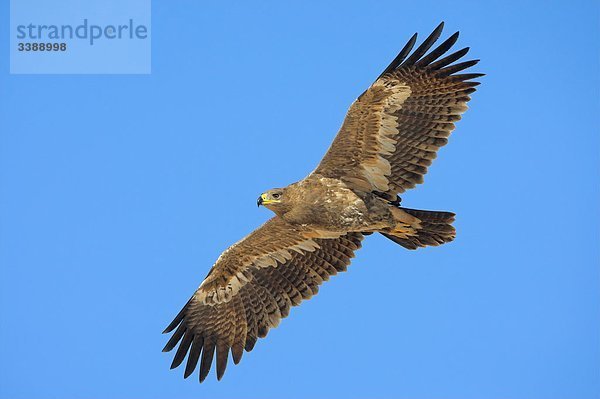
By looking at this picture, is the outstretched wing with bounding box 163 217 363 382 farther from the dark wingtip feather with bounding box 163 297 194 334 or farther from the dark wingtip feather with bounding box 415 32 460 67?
the dark wingtip feather with bounding box 415 32 460 67

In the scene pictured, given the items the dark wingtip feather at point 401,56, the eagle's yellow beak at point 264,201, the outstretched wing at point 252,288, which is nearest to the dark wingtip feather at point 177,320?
the outstretched wing at point 252,288

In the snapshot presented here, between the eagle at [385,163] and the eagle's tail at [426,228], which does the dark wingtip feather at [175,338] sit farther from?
the eagle's tail at [426,228]

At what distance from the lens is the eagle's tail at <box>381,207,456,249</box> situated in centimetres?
1377

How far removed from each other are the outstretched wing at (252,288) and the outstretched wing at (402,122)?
3.74 feet

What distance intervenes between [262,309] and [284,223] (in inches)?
49.8

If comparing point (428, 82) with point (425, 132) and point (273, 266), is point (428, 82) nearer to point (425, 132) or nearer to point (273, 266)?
point (425, 132)

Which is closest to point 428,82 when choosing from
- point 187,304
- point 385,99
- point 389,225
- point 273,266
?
point 385,99

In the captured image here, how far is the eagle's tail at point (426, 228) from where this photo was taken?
45.2 ft

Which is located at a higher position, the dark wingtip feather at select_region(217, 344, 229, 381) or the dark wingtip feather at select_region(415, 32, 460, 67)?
the dark wingtip feather at select_region(415, 32, 460, 67)

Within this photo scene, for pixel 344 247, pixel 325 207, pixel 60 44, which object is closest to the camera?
pixel 325 207

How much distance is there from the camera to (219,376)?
14.4 m

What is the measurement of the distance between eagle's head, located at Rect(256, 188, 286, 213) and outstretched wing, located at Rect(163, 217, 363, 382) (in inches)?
29.1

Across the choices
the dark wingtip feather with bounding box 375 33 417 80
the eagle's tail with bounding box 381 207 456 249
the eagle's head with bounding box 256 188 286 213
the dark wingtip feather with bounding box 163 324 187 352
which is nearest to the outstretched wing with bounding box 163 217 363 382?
the dark wingtip feather with bounding box 163 324 187 352

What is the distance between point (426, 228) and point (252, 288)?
2.71 m
